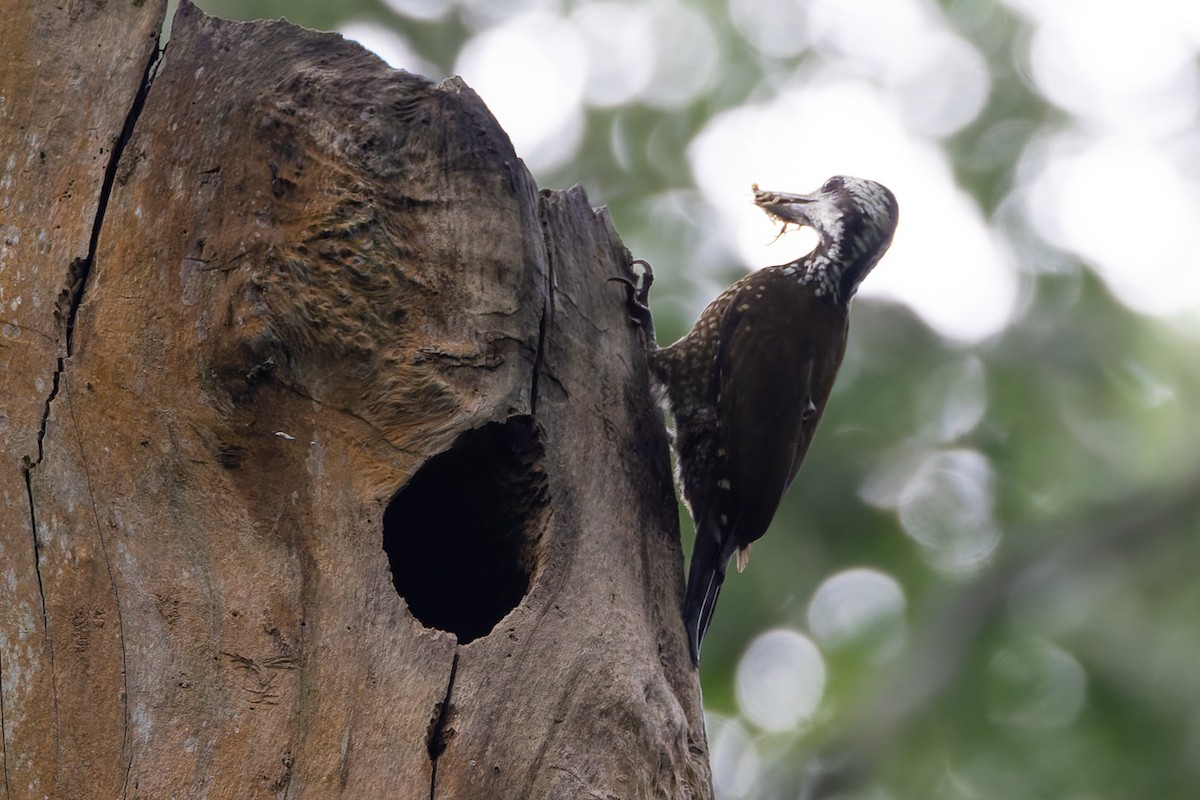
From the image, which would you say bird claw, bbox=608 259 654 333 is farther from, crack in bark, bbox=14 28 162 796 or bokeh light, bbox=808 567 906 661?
bokeh light, bbox=808 567 906 661

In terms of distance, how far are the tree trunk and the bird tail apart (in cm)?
19

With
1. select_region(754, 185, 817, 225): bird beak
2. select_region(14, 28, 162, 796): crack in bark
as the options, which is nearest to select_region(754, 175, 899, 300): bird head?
select_region(754, 185, 817, 225): bird beak

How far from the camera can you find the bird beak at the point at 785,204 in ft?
13.1

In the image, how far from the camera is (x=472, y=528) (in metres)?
2.62

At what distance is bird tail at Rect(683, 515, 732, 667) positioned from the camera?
2.71m

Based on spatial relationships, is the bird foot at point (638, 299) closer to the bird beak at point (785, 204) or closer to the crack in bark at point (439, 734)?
the bird beak at point (785, 204)

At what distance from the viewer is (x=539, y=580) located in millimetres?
2270

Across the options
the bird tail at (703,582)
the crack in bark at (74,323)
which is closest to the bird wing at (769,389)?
the bird tail at (703,582)

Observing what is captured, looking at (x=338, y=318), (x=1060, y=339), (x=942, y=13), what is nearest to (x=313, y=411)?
(x=338, y=318)

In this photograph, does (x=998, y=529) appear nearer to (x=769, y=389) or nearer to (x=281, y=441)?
(x=769, y=389)

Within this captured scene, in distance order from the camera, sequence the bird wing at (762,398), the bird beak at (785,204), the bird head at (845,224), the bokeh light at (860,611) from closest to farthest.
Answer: the bird wing at (762,398), the bird head at (845,224), the bird beak at (785,204), the bokeh light at (860,611)

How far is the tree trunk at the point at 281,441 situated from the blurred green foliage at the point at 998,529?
285 centimetres

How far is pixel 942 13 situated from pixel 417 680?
4857 mm

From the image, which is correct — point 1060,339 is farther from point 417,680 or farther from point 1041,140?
point 417,680
